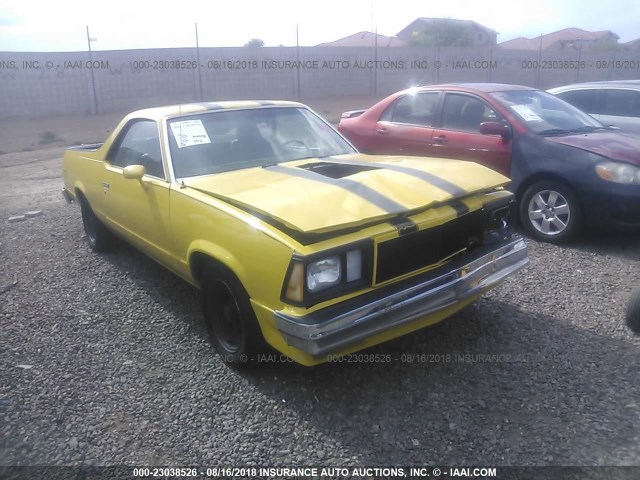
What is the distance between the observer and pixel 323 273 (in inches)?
104

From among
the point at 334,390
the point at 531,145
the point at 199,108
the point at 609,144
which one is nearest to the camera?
the point at 334,390

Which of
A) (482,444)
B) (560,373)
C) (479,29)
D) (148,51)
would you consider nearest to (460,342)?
(560,373)

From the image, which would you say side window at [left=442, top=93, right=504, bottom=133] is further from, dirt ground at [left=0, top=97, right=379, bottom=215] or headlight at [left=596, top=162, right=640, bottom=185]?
dirt ground at [left=0, top=97, right=379, bottom=215]

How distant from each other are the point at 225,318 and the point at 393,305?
1066 mm

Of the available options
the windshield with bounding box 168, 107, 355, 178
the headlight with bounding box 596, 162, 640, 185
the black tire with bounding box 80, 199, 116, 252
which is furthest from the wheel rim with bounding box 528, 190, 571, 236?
the black tire with bounding box 80, 199, 116, 252

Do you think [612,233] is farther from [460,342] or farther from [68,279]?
[68,279]

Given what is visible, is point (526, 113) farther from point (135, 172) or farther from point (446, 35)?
point (446, 35)

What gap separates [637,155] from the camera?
475cm

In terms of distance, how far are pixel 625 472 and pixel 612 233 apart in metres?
3.50

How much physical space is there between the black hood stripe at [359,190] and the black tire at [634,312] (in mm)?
1633

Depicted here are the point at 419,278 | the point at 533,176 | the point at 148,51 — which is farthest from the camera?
the point at 148,51

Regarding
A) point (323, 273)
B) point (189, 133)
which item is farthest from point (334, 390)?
point (189, 133)

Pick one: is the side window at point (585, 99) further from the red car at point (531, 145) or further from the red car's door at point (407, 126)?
the red car's door at point (407, 126)

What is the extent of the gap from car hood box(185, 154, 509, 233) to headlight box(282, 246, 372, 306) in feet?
0.45
